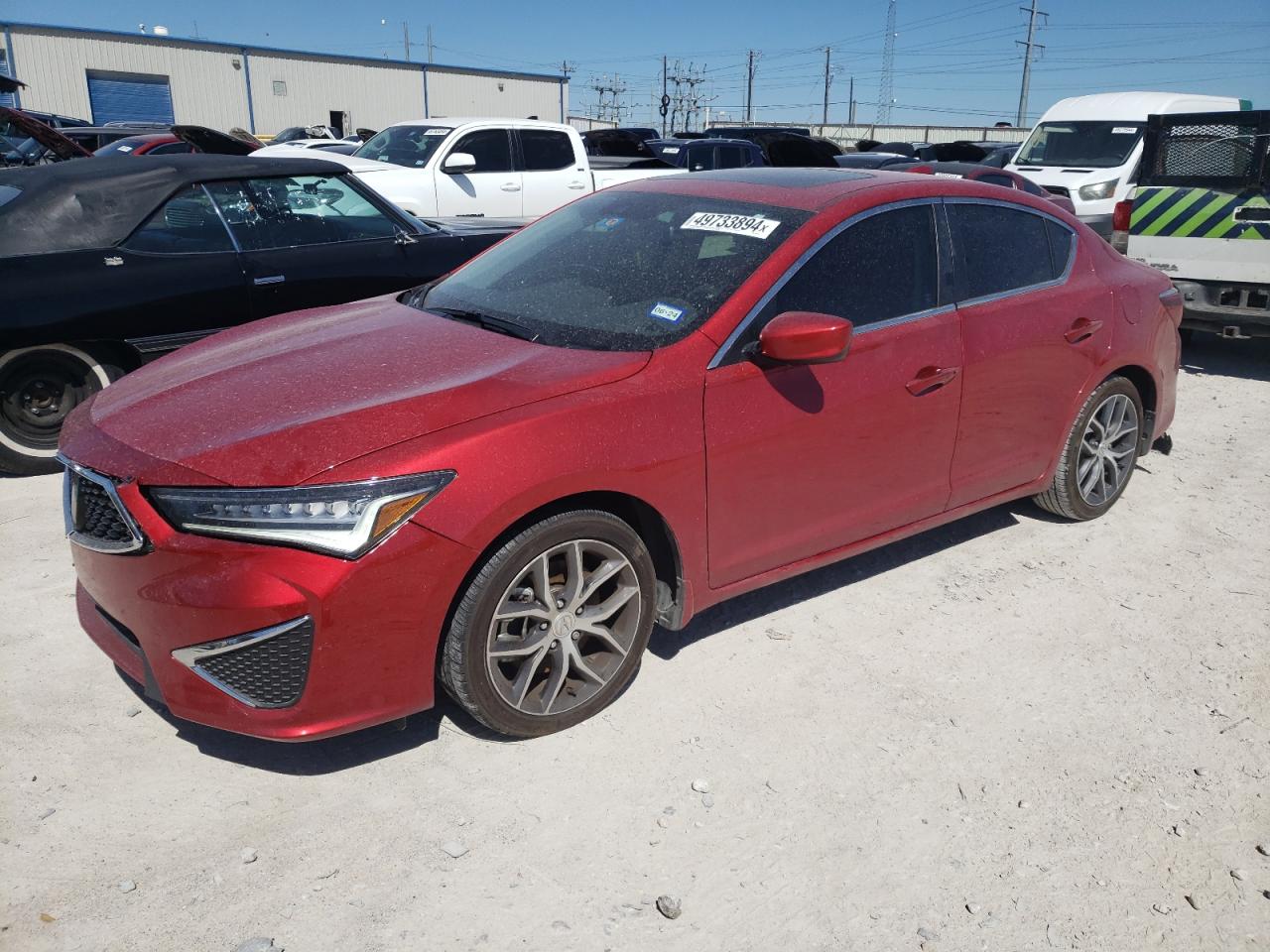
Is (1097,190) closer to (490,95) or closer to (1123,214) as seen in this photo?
(1123,214)

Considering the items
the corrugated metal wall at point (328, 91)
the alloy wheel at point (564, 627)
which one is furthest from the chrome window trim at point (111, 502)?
the corrugated metal wall at point (328, 91)

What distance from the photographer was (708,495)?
3154mm

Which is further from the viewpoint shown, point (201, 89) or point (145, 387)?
point (201, 89)

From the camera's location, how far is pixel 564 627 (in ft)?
9.79

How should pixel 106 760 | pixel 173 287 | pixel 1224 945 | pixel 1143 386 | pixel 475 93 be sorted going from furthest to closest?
pixel 475 93 → pixel 173 287 → pixel 1143 386 → pixel 106 760 → pixel 1224 945

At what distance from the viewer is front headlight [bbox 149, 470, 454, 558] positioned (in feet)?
8.21

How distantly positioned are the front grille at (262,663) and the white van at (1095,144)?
11513 millimetres

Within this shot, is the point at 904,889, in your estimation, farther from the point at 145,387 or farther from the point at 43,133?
the point at 43,133

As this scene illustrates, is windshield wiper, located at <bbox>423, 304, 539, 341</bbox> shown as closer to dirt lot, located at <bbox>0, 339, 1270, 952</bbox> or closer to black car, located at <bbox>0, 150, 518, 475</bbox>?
dirt lot, located at <bbox>0, 339, 1270, 952</bbox>

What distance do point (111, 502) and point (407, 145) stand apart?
9.22 metres

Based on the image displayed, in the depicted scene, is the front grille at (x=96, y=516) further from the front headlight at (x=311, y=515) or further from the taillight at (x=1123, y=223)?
the taillight at (x=1123, y=223)

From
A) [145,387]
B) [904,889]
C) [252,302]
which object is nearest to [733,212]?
[145,387]

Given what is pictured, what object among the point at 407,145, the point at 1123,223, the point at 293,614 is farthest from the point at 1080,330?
the point at 407,145

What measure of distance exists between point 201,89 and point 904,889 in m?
44.4
